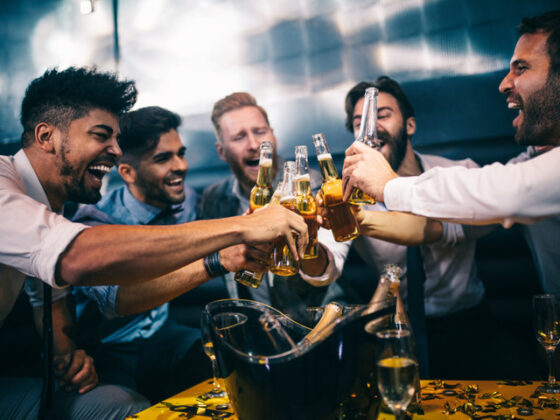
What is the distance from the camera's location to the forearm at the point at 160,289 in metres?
1.66

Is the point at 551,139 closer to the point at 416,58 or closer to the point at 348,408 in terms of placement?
the point at 416,58

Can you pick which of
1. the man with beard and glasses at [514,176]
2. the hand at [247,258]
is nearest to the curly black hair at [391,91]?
the man with beard and glasses at [514,176]

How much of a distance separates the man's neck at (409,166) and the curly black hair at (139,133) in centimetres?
137

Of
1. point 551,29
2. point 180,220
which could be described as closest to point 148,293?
point 180,220

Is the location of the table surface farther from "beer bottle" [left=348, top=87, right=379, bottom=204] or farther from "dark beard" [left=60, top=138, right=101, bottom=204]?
"dark beard" [left=60, top=138, right=101, bottom=204]

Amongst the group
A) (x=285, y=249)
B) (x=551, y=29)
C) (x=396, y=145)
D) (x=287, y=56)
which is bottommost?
(x=285, y=249)

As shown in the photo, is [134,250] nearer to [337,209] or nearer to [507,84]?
[337,209]

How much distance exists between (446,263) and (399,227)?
1.43 ft

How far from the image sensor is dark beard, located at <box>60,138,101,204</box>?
1779mm

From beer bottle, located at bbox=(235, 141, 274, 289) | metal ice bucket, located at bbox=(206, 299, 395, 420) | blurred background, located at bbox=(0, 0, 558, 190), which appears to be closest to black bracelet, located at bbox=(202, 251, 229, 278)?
beer bottle, located at bbox=(235, 141, 274, 289)

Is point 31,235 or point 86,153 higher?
point 86,153

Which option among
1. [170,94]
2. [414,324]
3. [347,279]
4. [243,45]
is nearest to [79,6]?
[170,94]

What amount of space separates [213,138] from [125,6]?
1.07 m

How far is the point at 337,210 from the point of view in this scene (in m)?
1.44
